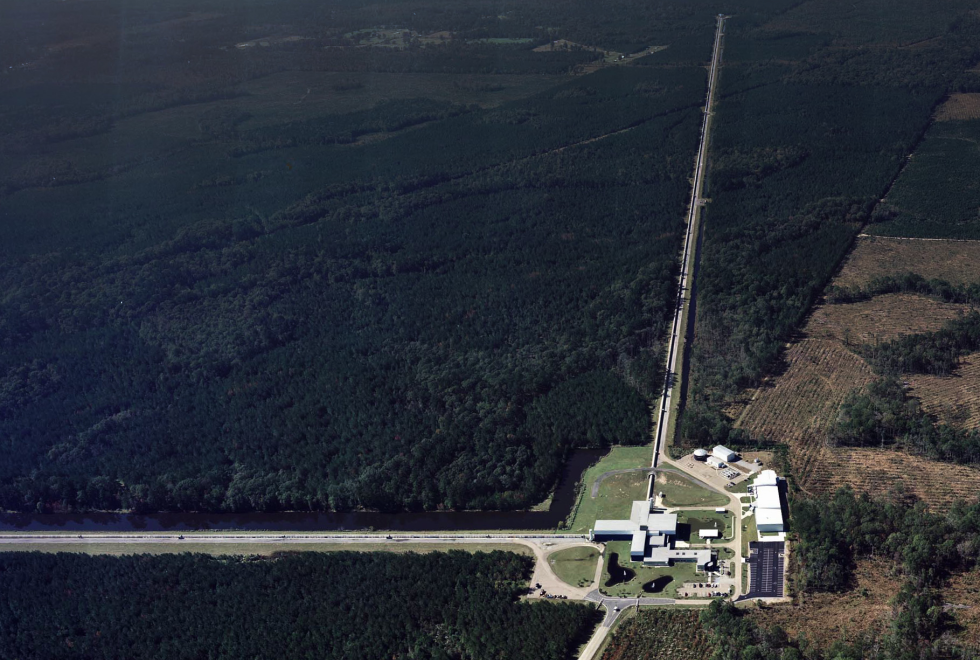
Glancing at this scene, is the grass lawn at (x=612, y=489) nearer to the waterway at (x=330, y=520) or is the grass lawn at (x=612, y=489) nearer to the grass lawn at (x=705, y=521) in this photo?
the waterway at (x=330, y=520)

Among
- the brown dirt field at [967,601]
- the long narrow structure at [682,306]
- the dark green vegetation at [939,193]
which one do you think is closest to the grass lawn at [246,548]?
the long narrow structure at [682,306]

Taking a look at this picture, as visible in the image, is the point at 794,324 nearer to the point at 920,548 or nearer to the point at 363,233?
the point at 920,548

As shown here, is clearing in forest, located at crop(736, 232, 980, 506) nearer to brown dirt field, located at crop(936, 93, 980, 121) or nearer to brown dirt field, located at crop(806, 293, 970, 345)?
brown dirt field, located at crop(806, 293, 970, 345)

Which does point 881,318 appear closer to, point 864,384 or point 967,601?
point 864,384

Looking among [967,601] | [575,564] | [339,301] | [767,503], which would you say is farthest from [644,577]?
[339,301]

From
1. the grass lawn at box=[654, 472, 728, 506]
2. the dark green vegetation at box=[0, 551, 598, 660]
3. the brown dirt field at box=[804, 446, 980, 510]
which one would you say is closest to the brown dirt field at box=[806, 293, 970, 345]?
the brown dirt field at box=[804, 446, 980, 510]
